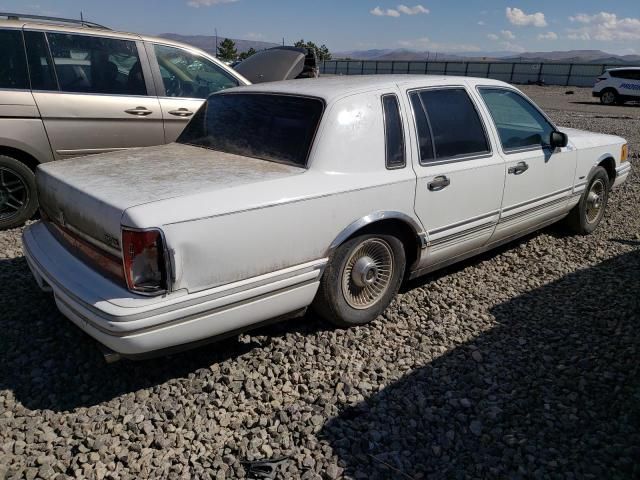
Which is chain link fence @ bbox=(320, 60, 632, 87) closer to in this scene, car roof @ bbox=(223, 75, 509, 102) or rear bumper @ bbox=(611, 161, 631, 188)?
rear bumper @ bbox=(611, 161, 631, 188)

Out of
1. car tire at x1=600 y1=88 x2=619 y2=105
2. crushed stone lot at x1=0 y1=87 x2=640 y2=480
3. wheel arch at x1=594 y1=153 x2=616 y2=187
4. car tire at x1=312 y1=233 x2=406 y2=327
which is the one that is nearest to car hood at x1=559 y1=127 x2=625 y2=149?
wheel arch at x1=594 y1=153 x2=616 y2=187

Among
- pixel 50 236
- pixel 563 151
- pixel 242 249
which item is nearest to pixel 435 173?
pixel 242 249

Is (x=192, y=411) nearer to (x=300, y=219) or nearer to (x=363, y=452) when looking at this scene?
(x=363, y=452)

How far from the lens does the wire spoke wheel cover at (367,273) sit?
3.18 meters

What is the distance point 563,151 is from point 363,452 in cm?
342

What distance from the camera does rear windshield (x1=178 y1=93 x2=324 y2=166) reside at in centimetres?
305

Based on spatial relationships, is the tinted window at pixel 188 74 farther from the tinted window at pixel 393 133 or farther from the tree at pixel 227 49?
the tree at pixel 227 49

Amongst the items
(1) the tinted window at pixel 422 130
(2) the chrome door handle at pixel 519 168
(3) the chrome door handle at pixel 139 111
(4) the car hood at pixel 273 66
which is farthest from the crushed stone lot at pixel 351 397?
(4) the car hood at pixel 273 66

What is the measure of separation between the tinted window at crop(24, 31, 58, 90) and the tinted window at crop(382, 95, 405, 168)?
330cm

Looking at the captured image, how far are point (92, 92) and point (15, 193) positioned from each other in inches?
46.6

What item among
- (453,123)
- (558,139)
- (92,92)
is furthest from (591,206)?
(92,92)

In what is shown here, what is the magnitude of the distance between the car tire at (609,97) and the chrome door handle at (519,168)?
21703mm

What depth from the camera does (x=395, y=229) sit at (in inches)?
132

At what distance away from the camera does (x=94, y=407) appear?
8.44 feet
